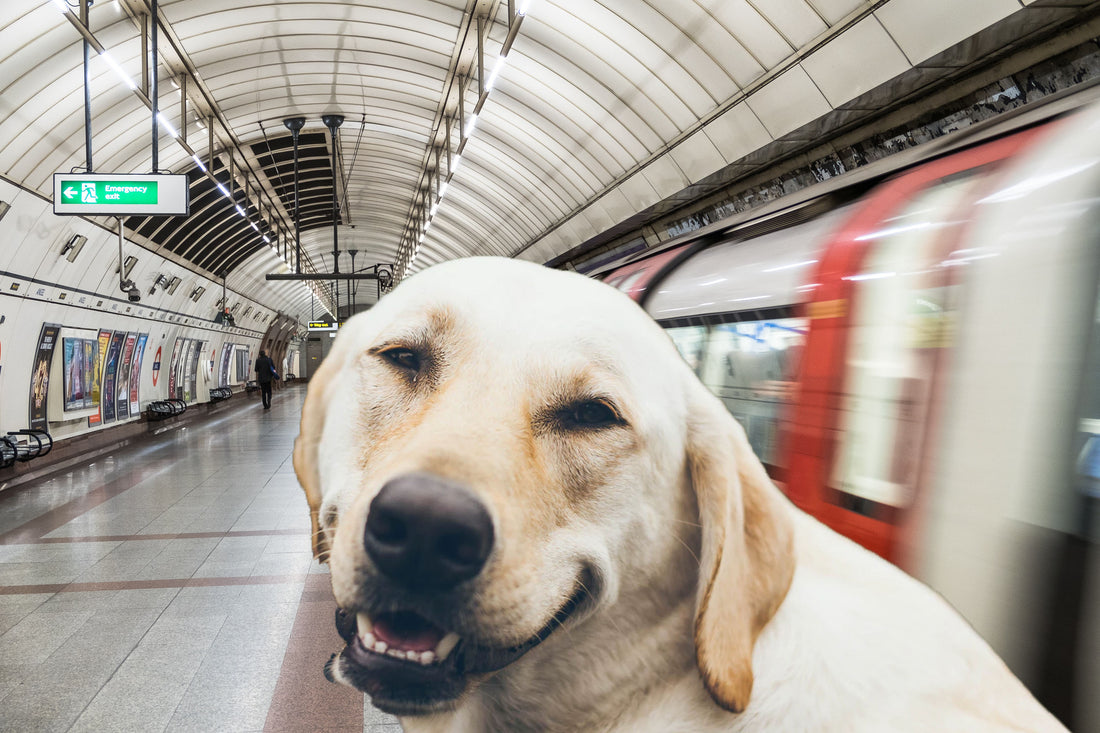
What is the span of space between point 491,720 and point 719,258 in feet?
5.15

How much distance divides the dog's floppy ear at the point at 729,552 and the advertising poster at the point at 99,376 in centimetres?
1765

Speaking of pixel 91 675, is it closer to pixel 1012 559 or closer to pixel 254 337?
pixel 1012 559

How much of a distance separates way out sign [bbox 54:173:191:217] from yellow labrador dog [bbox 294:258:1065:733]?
27.5 ft

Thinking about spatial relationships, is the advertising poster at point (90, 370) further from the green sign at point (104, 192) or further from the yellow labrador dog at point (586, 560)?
the yellow labrador dog at point (586, 560)

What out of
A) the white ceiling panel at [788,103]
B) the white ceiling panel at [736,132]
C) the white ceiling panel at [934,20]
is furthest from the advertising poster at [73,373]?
the white ceiling panel at [934,20]

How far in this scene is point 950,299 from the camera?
169cm

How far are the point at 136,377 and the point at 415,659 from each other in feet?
68.0

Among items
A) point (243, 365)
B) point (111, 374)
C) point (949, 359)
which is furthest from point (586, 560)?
point (243, 365)

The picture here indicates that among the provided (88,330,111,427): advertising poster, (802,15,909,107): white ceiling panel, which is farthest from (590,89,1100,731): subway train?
(88,330,111,427): advertising poster

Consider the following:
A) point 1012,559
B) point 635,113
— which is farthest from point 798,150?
point 1012,559

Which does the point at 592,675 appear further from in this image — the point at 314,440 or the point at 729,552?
the point at 314,440

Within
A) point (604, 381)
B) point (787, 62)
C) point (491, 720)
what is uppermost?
point (787, 62)

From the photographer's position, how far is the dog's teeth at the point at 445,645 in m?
0.93

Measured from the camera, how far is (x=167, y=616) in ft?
15.8
